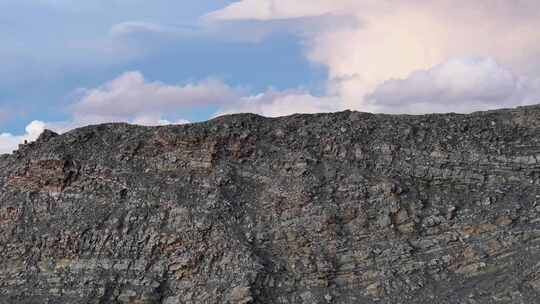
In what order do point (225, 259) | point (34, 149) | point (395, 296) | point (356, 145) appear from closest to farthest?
point (395, 296) → point (225, 259) → point (356, 145) → point (34, 149)

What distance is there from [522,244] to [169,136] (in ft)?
44.8

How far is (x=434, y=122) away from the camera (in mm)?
24656

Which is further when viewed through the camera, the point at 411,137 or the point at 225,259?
the point at 411,137

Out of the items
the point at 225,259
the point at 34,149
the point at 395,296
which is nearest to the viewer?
the point at 395,296

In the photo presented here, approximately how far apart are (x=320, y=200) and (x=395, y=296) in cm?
446

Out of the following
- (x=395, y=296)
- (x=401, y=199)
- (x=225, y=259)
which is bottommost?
(x=395, y=296)

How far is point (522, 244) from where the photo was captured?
66.7 ft

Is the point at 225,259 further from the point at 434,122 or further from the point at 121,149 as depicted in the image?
the point at 434,122

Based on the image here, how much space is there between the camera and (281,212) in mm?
22203

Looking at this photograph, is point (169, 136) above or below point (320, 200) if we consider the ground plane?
above

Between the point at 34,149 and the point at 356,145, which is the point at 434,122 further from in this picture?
the point at 34,149

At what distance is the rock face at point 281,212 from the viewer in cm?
2030

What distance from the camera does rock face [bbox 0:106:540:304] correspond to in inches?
799

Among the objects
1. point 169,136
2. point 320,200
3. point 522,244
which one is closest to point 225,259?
point 320,200
